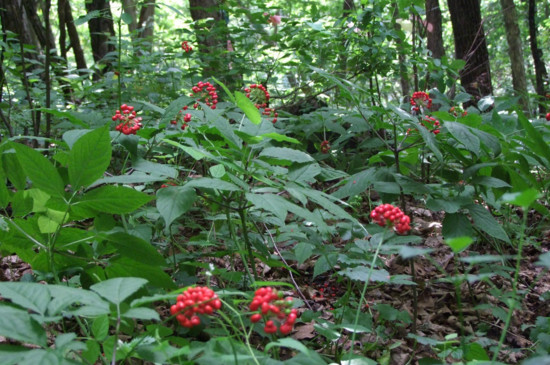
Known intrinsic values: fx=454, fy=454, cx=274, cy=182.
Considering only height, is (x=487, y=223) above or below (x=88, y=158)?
below

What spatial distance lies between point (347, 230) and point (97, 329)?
126cm

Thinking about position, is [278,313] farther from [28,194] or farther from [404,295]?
[404,295]

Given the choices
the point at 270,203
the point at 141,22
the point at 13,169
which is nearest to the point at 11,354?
the point at 270,203

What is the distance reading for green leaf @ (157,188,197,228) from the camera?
1.56m

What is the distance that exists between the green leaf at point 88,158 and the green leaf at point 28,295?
0.41 metres

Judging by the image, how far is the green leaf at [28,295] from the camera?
1106 millimetres

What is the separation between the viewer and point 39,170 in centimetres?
152

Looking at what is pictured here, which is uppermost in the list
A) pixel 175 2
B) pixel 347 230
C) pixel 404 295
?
pixel 175 2

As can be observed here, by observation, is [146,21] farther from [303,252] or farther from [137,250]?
[137,250]

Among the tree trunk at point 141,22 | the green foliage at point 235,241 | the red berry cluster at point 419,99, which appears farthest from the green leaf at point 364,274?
the tree trunk at point 141,22

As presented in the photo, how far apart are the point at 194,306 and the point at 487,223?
140 cm

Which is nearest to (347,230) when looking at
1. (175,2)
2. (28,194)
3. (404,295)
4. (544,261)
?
(404,295)

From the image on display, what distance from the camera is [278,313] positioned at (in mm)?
1145

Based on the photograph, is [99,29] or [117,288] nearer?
[117,288]
